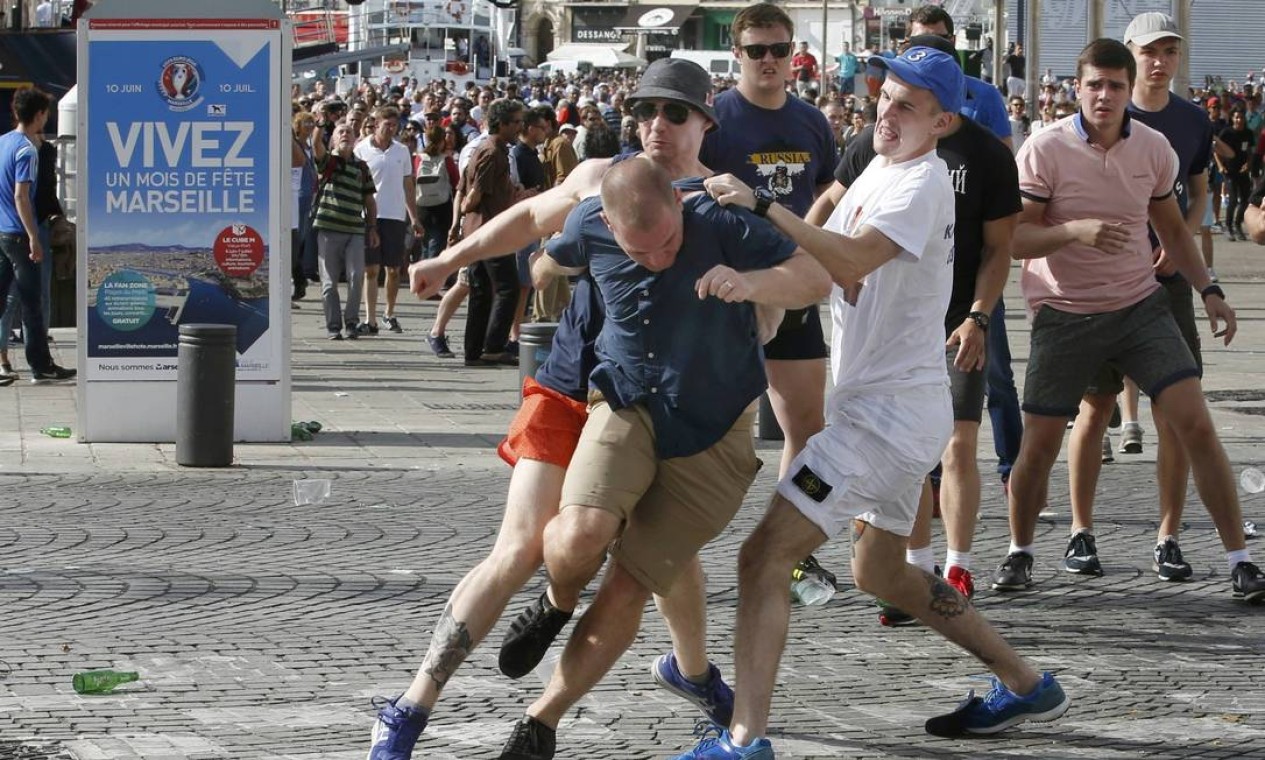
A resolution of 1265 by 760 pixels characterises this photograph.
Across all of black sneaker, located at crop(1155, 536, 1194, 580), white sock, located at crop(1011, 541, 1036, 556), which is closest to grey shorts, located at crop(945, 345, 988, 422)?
white sock, located at crop(1011, 541, 1036, 556)

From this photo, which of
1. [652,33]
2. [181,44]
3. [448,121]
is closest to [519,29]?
[652,33]

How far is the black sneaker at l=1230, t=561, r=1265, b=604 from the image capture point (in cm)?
740

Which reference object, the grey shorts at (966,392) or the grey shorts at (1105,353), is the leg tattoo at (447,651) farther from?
the grey shorts at (1105,353)

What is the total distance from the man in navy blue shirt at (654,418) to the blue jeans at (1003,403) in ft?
12.0

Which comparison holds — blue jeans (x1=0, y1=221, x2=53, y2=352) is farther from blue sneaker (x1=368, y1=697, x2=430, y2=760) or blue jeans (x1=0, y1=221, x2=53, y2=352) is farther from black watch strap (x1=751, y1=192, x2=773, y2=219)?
black watch strap (x1=751, y1=192, x2=773, y2=219)

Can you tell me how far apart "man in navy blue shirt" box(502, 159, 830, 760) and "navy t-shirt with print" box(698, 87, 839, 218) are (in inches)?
92.5

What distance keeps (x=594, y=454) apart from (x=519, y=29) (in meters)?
131

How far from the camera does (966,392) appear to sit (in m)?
7.30

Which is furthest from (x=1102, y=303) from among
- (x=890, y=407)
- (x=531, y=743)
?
(x=531, y=743)

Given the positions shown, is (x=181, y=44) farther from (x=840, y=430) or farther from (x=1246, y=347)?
(x=1246, y=347)

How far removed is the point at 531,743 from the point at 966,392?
2665 millimetres

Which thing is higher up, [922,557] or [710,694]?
[922,557]

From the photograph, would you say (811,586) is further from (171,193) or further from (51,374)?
(51,374)

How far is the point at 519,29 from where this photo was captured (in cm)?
13450
